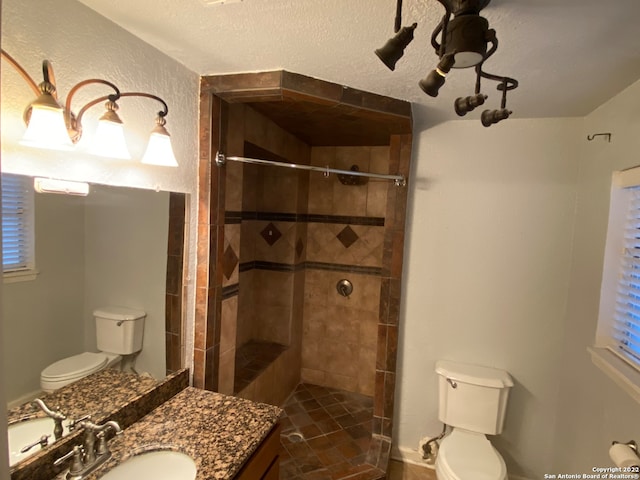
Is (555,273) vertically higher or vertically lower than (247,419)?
higher

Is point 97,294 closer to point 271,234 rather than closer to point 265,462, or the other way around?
point 265,462

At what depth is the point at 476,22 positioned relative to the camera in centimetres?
78

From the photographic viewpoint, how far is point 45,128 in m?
0.88

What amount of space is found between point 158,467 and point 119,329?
1.81 ft

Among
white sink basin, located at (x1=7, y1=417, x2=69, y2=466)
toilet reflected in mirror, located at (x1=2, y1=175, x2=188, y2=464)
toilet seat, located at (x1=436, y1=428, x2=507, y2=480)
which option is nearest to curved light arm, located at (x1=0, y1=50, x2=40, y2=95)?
toilet reflected in mirror, located at (x1=2, y1=175, x2=188, y2=464)

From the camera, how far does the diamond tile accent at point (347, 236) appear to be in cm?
294

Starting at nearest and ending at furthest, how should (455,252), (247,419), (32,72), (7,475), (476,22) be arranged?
(7,475) → (476,22) → (32,72) → (247,419) → (455,252)

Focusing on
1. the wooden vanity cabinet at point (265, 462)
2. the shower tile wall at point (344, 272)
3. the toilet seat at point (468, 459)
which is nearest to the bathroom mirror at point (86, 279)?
the wooden vanity cabinet at point (265, 462)

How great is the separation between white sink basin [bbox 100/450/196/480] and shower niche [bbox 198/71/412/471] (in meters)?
0.52

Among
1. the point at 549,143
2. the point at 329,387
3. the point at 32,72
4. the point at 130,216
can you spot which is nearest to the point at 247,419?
the point at 130,216

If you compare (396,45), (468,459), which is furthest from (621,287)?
(396,45)

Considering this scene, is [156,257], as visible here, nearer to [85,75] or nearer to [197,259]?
[197,259]

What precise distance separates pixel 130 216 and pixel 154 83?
1.88ft

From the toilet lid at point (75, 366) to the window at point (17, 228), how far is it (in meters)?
0.34
